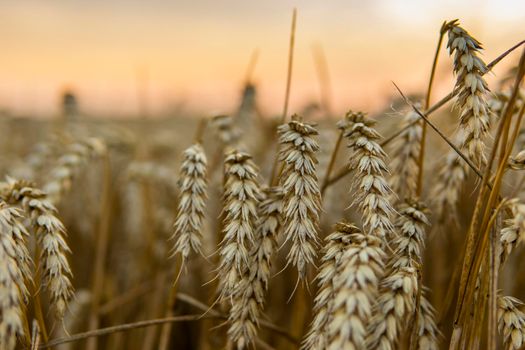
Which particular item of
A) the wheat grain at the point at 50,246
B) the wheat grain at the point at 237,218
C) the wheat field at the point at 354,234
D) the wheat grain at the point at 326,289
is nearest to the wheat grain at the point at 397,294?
the wheat field at the point at 354,234

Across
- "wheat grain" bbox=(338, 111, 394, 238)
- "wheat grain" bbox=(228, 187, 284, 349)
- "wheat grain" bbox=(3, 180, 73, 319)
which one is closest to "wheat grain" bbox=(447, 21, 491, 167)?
"wheat grain" bbox=(338, 111, 394, 238)

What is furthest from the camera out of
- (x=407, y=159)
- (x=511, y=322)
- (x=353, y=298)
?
(x=407, y=159)

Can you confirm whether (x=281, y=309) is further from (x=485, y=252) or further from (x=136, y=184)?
(x=485, y=252)

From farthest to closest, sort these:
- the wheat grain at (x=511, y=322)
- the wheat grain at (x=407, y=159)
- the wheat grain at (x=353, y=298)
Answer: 1. the wheat grain at (x=407, y=159)
2. the wheat grain at (x=511, y=322)
3. the wheat grain at (x=353, y=298)

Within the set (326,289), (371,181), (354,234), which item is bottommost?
(326,289)

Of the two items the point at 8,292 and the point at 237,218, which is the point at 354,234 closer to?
the point at 237,218

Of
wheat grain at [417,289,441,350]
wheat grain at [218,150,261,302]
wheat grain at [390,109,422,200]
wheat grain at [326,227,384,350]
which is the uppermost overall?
wheat grain at [390,109,422,200]

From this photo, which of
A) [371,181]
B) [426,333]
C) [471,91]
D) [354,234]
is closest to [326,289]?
[354,234]

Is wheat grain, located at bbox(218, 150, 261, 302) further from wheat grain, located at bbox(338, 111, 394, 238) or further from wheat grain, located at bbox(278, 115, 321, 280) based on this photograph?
wheat grain, located at bbox(338, 111, 394, 238)

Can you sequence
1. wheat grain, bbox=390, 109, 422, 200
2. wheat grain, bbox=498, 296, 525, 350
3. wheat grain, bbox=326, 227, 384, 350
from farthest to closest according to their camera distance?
wheat grain, bbox=390, 109, 422, 200 < wheat grain, bbox=498, 296, 525, 350 < wheat grain, bbox=326, 227, 384, 350

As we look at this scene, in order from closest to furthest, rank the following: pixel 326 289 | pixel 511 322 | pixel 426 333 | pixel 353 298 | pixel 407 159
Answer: pixel 353 298
pixel 326 289
pixel 511 322
pixel 426 333
pixel 407 159

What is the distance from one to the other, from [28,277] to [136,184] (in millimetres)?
1949

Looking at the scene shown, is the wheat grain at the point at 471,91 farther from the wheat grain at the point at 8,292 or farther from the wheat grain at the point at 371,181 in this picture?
the wheat grain at the point at 8,292

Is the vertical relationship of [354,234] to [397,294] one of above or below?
above
